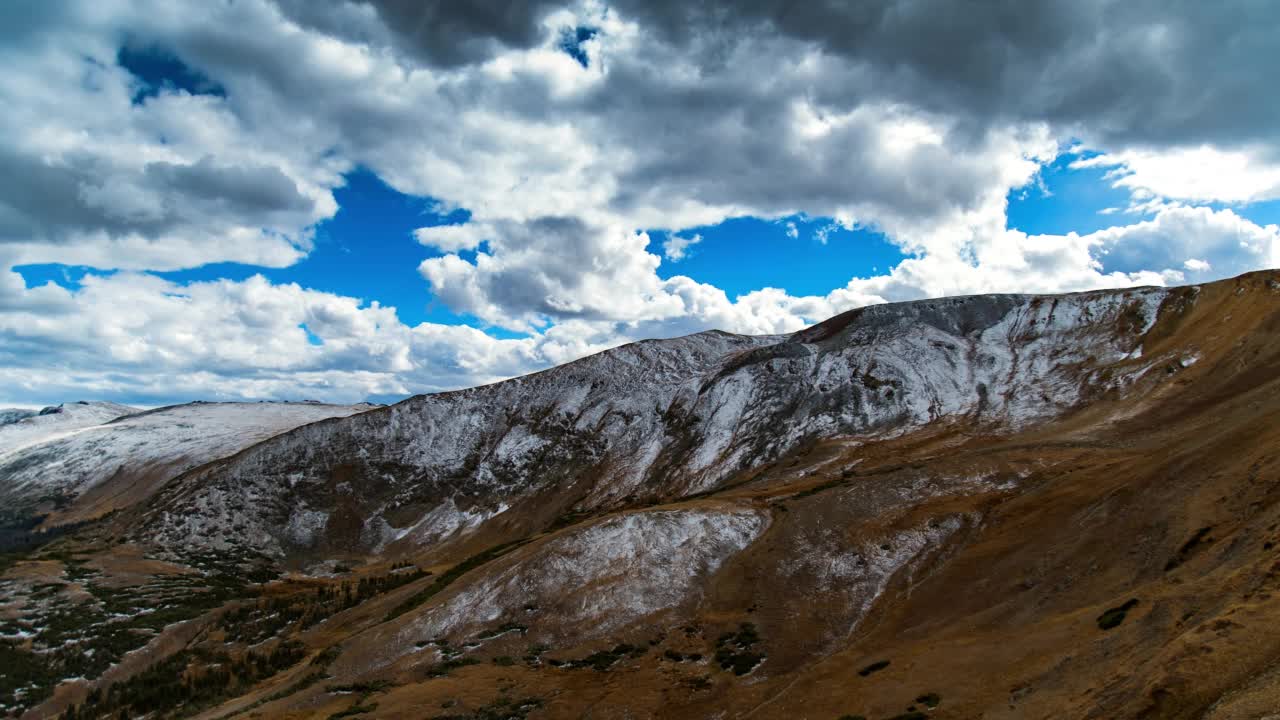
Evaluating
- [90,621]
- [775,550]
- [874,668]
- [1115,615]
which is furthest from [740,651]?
[90,621]

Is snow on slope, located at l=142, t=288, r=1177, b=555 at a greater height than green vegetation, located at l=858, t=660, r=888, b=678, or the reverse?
snow on slope, located at l=142, t=288, r=1177, b=555

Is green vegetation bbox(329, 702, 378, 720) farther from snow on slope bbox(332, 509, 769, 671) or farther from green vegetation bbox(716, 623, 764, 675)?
green vegetation bbox(716, 623, 764, 675)

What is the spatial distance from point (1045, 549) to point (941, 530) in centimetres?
1146

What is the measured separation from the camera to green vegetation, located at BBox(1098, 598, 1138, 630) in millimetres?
22766

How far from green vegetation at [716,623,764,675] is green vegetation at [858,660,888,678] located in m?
8.19

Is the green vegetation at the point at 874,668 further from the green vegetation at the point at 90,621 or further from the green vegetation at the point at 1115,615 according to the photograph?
the green vegetation at the point at 90,621

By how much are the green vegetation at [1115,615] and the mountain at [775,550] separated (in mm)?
154

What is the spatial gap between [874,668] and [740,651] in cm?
1065

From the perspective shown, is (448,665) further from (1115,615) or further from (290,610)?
(290,610)

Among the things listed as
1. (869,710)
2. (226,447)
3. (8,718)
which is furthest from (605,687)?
(226,447)

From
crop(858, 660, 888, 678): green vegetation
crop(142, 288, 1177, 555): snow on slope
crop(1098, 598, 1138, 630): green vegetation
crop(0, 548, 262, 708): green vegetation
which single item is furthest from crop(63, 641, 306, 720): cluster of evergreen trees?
crop(142, 288, 1177, 555): snow on slope

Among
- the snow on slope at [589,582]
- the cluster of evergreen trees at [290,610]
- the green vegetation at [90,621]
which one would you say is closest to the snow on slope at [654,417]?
the green vegetation at [90,621]

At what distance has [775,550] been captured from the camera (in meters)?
49.8

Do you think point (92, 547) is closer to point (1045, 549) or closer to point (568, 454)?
point (568, 454)
